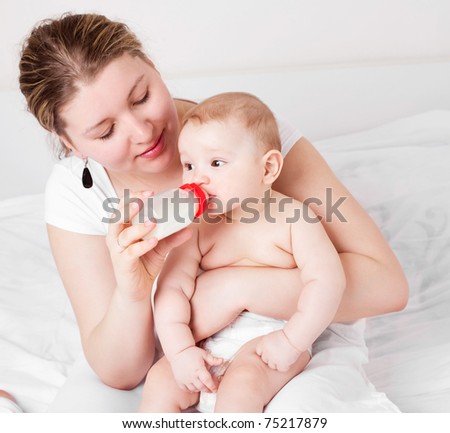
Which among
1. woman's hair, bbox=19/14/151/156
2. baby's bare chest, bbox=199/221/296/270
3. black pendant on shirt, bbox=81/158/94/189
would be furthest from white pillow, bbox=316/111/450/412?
woman's hair, bbox=19/14/151/156

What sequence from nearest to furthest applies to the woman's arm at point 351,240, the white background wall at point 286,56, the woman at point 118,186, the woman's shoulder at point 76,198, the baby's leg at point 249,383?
the baby's leg at point 249,383
the woman at point 118,186
the woman's arm at point 351,240
the woman's shoulder at point 76,198
the white background wall at point 286,56

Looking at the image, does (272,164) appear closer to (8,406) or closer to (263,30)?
(8,406)

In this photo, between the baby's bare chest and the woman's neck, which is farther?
the woman's neck

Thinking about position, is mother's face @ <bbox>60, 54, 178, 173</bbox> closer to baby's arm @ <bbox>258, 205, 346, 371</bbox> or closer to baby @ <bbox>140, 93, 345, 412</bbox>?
baby @ <bbox>140, 93, 345, 412</bbox>

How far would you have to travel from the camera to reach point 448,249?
2051 millimetres

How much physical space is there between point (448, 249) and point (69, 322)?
1.10 meters

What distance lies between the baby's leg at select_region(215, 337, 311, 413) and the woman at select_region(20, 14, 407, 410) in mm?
92

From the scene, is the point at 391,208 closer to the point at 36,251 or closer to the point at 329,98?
the point at 329,98

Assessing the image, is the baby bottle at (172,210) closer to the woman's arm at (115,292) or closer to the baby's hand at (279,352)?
the woman's arm at (115,292)

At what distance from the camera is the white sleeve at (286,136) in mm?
1636

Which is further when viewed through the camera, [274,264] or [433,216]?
[433,216]

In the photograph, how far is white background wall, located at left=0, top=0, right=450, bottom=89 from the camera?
8.93 feet

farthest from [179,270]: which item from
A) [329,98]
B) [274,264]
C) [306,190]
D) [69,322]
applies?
[329,98]

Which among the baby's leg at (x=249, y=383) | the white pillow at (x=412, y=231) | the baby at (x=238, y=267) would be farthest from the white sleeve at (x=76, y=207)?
the white pillow at (x=412, y=231)
